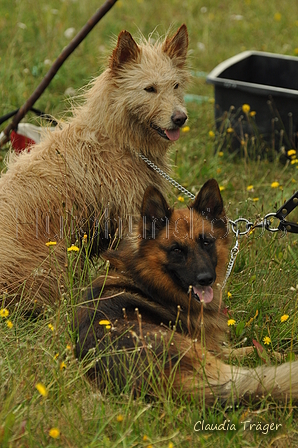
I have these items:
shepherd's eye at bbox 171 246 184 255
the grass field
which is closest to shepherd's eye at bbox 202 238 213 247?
shepherd's eye at bbox 171 246 184 255

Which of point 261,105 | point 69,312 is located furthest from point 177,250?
point 261,105

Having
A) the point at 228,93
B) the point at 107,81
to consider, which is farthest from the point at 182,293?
the point at 228,93

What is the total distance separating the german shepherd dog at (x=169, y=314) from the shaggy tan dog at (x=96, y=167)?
1.61ft

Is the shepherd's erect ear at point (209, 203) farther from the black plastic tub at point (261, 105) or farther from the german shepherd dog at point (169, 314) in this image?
the black plastic tub at point (261, 105)

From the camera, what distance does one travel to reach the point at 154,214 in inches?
112

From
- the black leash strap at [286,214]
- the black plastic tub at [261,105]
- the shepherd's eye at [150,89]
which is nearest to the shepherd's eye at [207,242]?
the black leash strap at [286,214]

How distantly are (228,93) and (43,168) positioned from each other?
274 centimetres

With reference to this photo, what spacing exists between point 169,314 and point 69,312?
526mm

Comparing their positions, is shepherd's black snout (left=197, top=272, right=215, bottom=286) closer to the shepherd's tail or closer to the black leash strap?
the shepherd's tail

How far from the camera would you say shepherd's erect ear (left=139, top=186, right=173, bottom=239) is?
111 inches

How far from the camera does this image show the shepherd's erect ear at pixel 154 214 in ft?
9.25

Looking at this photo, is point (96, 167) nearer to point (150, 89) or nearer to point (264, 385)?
point (150, 89)

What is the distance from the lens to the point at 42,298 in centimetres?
328

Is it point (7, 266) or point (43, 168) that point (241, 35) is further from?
point (7, 266)
